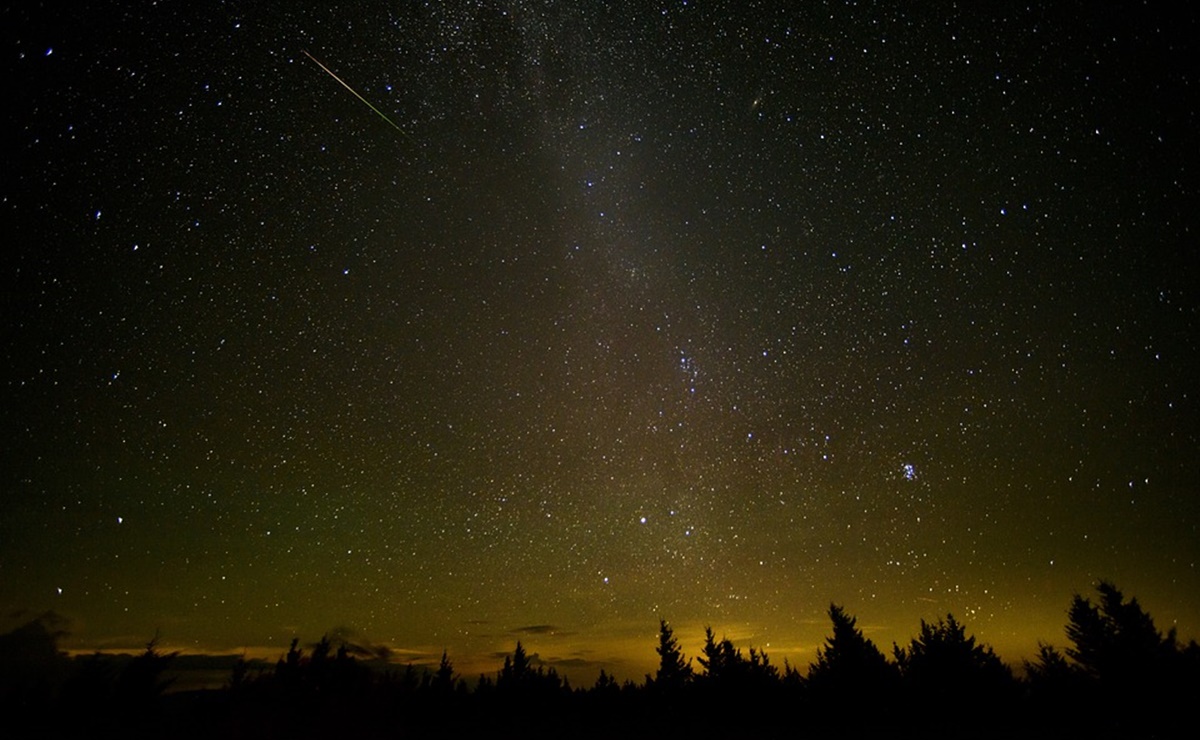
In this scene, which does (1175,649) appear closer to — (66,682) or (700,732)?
(700,732)

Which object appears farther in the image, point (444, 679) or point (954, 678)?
point (444, 679)

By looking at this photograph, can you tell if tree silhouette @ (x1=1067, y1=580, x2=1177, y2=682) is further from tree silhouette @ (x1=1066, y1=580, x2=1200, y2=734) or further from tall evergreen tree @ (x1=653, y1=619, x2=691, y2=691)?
tall evergreen tree @ (x1=653, y1=619, x2=691, y2=691)

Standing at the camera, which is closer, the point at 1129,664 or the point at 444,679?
the point at 1129,664

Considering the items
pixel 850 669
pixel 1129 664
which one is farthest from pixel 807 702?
pixel 1129 664

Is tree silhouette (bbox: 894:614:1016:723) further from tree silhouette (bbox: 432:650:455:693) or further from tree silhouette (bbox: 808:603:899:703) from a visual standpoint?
tree silhouette (bbox: 432:650:455:693)

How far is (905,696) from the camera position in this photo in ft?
66.7

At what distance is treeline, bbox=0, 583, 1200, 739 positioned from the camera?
17.5 m

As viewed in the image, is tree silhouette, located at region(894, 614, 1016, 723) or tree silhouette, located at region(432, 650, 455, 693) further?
tree silhouette, located at region(432, 650, 455, 693)

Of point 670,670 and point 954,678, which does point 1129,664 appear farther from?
point 670,670

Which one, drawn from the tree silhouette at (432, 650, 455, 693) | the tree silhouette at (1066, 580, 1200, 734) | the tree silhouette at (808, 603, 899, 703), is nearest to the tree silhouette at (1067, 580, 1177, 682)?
the tree silhouette at (1066, 580, 1200, 734)

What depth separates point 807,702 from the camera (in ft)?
74.7

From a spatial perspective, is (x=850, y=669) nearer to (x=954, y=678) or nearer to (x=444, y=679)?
(x=954, y=678)

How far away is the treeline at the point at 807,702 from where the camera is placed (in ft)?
57.5

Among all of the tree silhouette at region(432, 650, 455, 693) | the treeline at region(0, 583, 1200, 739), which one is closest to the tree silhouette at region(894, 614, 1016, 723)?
the treeline at region(0, 583, 1200, 739)
